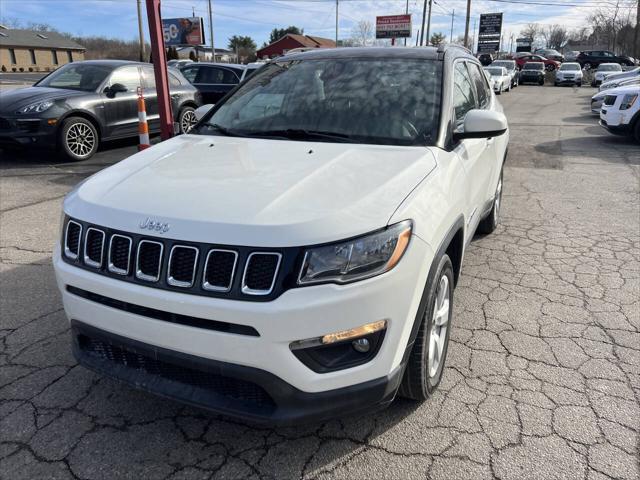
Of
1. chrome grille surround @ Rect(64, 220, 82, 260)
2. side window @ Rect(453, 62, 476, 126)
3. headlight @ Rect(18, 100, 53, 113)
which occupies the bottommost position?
chrome grille surround @ Rect(64, 220, 82, 260)

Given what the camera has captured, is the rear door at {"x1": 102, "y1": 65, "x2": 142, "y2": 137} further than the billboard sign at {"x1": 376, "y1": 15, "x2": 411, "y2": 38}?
No

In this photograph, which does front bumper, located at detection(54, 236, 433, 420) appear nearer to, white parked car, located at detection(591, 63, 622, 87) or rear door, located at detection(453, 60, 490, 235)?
rear door, located at detection(453, 60, 490, 235)

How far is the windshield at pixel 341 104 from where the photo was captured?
2.98 meters

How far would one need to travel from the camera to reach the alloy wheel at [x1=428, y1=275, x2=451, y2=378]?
2.55 m

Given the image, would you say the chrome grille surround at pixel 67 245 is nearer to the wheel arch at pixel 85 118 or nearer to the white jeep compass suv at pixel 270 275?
the white jeep compass suv at pixel 270 275

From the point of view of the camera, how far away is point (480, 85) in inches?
178

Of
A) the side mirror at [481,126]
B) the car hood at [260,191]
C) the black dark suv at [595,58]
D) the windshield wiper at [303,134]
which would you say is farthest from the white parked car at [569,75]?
the car hood at [260,191]

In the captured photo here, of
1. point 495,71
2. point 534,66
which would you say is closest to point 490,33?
point 534,66

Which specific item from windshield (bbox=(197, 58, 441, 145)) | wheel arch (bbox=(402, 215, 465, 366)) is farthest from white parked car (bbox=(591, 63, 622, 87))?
wheel arch (bbox=(402, 215, 465, 366))

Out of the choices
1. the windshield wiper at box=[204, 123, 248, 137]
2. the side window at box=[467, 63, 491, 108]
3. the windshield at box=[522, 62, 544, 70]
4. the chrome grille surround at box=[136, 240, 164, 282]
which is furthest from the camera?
the windshield at box=[522, 62, 544, 70]

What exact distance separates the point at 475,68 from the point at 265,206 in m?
3.19

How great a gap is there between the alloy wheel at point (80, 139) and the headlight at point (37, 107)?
46cm

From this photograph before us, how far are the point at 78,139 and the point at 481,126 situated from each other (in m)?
7.28

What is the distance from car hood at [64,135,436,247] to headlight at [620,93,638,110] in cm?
978
